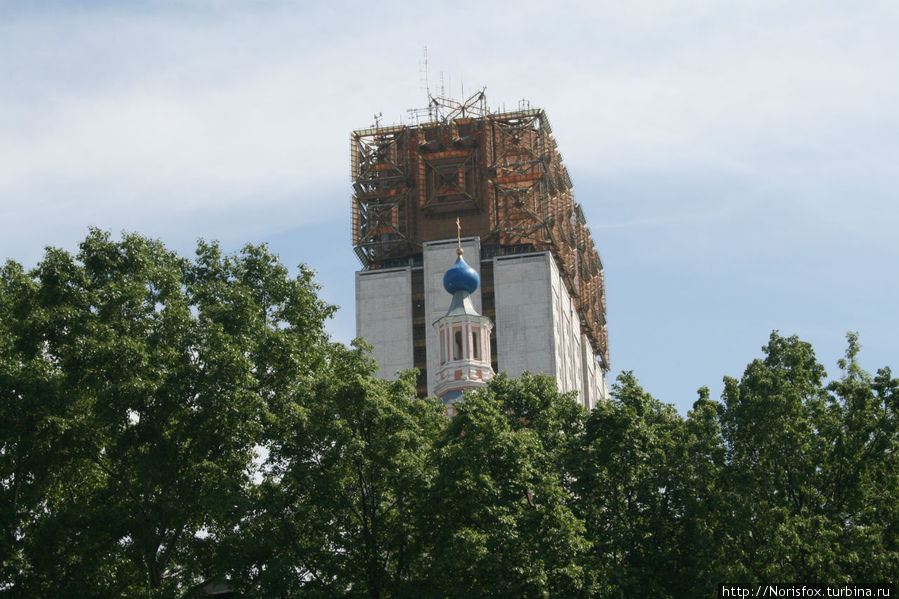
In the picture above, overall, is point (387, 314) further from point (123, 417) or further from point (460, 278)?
point (123, 417)

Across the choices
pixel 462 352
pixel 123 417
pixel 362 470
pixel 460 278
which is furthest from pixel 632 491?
pixel 460 278

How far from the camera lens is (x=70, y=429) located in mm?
46031

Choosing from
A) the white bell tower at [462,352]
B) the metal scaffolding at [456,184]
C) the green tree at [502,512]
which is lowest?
the green tree at [502,512]

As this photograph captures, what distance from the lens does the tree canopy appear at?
42.4 metres

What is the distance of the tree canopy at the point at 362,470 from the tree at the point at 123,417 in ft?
0.26

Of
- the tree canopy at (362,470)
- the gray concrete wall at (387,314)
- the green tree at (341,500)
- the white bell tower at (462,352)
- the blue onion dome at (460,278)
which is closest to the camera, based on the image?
the tree canopy at (362,470)

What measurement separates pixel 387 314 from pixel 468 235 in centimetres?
1045

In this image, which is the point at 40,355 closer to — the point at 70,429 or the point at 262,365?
the point at 70,429

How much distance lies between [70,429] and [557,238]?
84210 millimetres

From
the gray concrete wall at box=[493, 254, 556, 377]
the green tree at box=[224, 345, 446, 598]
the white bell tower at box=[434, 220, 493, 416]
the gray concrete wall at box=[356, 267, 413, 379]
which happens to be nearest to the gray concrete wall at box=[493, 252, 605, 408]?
the gray concrete wall at box=[493, 254, 556, 377]

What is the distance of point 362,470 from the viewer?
149ft

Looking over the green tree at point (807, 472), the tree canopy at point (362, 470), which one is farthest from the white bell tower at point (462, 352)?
the green tree at point (807, 472)

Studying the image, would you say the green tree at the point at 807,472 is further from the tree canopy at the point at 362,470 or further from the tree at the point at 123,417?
the tree at the point at 123,417

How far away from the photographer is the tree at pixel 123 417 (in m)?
45.2
